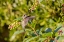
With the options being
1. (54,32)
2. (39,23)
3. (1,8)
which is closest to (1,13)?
(1,8)

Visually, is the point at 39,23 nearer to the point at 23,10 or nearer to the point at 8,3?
the point at 23,10

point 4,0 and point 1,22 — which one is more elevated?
point 4,0

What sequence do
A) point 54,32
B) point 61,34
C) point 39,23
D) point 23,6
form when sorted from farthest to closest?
point 23,6 < point 39,23 < point 54,32 < point 61,34

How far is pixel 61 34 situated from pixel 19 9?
61.5 inches

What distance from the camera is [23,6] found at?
109 inches

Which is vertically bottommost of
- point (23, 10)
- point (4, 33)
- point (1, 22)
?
point (4, 33)

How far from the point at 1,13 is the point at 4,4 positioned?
0.53 ft

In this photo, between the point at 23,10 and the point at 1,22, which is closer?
the point at 23,10

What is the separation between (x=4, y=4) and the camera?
293 centimetres

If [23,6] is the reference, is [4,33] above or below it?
below

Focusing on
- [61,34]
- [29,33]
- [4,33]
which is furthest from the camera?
[4,33]

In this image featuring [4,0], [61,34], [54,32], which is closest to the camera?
[61,34]

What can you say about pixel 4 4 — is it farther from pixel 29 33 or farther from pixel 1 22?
pixel 29 33

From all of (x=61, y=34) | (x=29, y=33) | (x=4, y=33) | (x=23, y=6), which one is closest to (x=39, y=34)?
(x=29, y=33)
